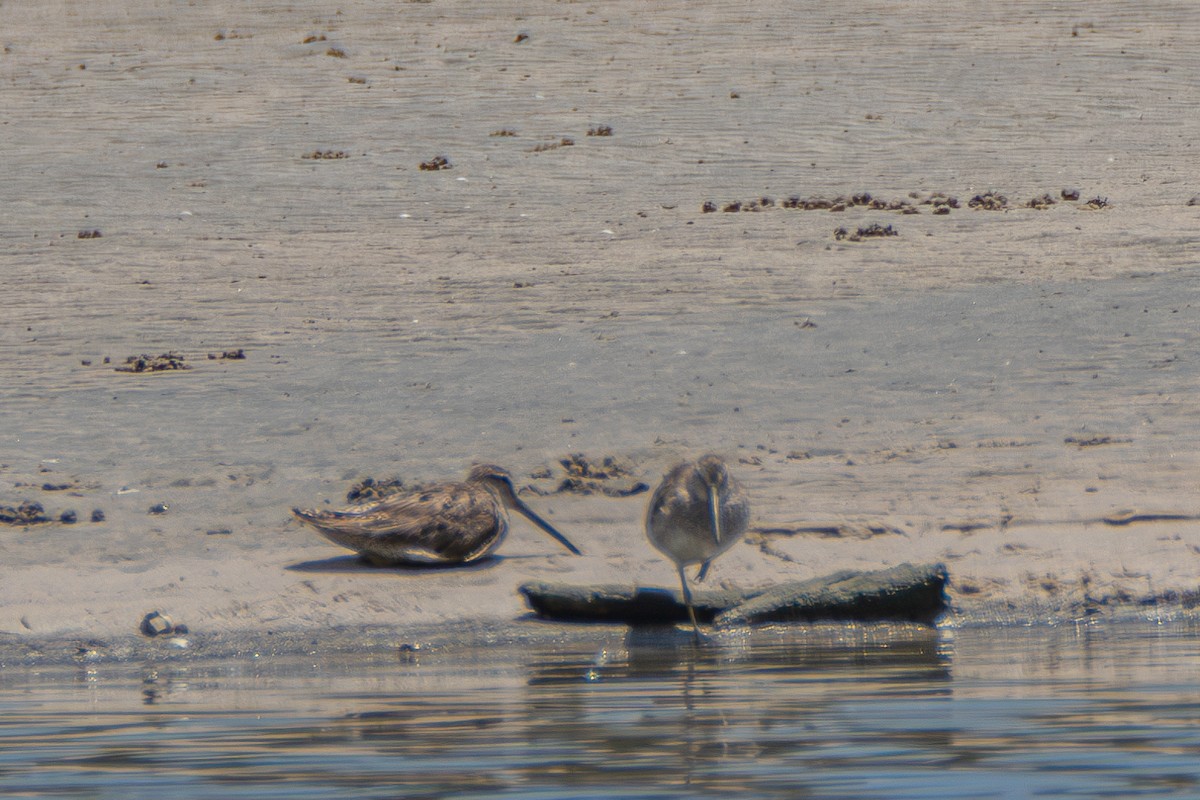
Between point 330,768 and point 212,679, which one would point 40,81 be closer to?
point 212,679

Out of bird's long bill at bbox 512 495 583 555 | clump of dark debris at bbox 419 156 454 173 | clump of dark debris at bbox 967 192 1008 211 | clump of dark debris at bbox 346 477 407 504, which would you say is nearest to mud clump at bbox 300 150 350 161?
clump of dark debris at bbox 419 156 454 173

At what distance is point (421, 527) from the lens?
389 inches

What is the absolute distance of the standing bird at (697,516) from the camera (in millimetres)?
9109

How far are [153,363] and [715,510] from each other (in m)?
6.89

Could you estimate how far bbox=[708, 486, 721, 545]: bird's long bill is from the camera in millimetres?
9055

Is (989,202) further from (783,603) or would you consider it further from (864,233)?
(783,603)

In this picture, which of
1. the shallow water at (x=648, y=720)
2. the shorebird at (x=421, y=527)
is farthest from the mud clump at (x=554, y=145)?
the shallow water at (x=648, y=720)

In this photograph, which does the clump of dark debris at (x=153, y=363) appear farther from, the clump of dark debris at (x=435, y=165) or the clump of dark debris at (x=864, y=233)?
the clump of dark debris at (x=435, y=165)

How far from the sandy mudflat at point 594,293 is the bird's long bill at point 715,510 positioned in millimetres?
911

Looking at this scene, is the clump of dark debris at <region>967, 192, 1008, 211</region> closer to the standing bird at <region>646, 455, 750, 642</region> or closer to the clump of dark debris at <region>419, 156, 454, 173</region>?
the clump of dark debris at <region>419, 156, 454, 173</region>

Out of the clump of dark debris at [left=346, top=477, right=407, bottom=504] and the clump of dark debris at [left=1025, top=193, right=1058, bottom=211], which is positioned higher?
the clump of dark debris at [left=1025, top=193, right=1058, bottom=211]

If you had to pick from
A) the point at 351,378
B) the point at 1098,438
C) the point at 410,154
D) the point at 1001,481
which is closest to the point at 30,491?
the point at 351,378

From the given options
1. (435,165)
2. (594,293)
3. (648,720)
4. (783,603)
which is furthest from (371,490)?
(435,165)

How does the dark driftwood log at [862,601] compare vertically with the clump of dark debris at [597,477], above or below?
below
